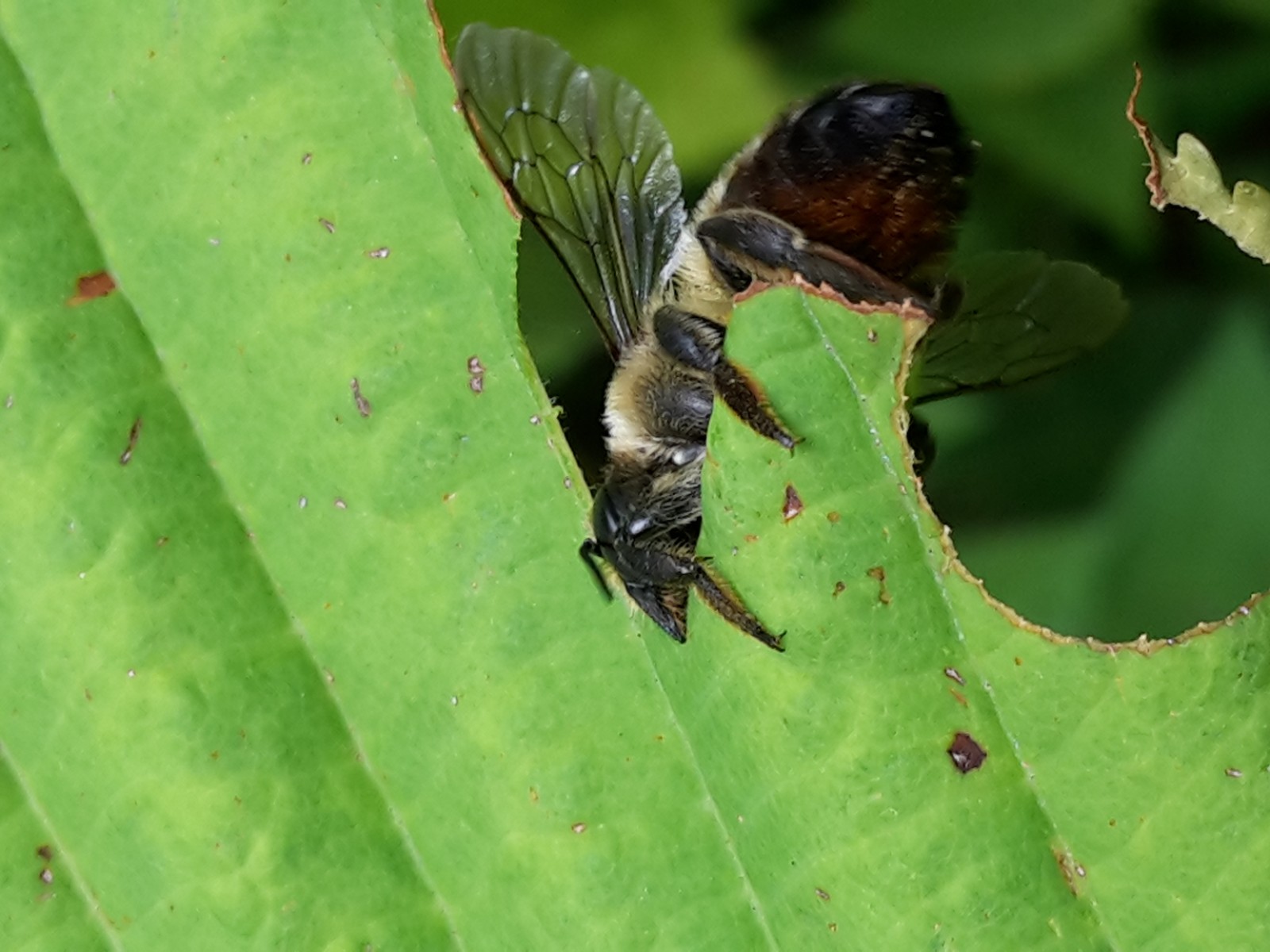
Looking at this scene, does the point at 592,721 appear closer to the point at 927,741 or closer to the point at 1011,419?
the point at 927,741

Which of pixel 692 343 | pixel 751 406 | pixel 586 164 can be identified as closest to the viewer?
pixel 751 406

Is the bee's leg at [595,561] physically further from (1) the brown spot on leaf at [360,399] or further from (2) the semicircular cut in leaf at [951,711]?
(1) the brown spot on leaf at [360,399]

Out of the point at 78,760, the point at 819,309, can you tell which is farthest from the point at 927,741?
the point at 78,760

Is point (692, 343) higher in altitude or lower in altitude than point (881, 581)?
higher

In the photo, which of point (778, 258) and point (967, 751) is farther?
point (778, 258)

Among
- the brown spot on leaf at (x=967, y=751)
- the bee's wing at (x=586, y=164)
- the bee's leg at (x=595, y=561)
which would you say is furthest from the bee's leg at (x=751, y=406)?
the bee's wing at (x=586, y=164)

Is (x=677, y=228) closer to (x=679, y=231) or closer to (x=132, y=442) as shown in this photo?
(x=679, y=231)

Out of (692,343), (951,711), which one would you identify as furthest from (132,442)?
(951,711)
